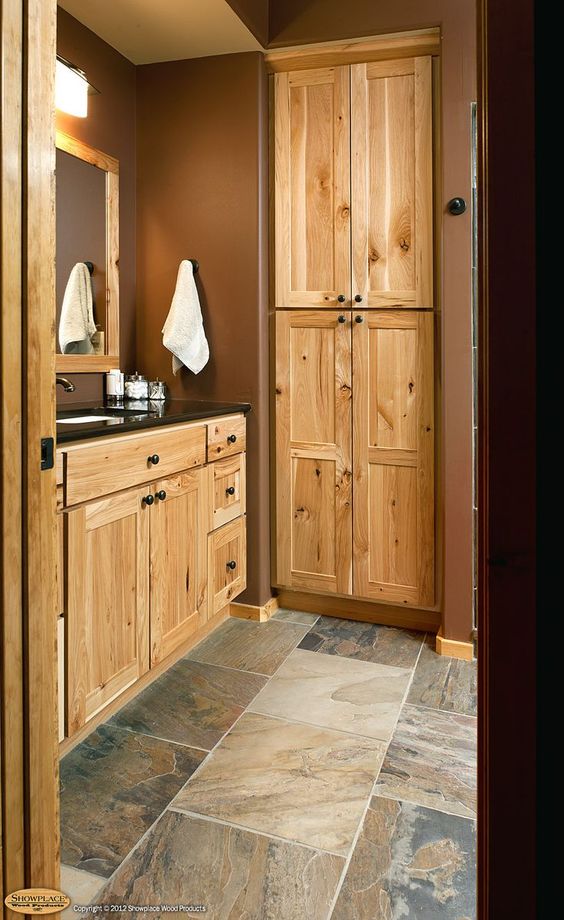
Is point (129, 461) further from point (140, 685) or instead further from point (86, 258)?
point (86, 258)

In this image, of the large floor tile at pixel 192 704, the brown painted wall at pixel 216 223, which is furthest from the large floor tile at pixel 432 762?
the brown painted wall at pixel 216 223

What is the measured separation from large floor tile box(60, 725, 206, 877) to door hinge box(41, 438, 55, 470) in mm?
945

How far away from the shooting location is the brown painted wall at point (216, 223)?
275cm

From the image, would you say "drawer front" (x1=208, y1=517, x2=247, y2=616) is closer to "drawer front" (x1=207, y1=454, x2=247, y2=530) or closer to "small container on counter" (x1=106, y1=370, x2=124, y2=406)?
"drawer front" (x1=207, y1=454, x2=247, y2=530)

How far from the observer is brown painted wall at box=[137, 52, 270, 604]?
2.75 meters

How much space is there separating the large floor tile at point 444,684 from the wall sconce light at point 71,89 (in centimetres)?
243

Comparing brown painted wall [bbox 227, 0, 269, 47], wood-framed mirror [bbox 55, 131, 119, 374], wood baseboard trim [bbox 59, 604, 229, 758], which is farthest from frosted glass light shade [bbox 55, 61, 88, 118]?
wood baseboard trim [bbox 59, 604, 229, 758]

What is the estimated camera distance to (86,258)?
262cm

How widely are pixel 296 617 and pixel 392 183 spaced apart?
190cm

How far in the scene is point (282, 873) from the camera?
4.61 ft

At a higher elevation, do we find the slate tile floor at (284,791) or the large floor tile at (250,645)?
the large floor tile at (250,645)

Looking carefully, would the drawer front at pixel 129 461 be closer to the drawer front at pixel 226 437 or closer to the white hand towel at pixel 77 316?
the drawer front at pixel 226 437

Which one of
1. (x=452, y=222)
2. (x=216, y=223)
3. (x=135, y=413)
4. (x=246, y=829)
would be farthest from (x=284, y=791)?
(x=216, y=223)
